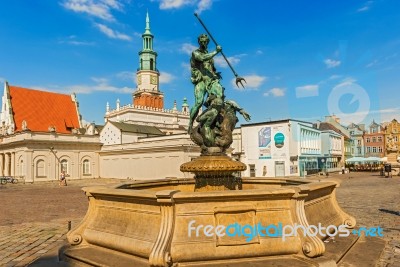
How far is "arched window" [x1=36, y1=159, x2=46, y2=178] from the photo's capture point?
136 feet

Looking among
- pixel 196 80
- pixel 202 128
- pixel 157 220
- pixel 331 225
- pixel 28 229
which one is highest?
pixel 196 80

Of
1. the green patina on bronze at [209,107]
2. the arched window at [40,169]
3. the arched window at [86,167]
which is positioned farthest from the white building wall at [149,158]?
the green patina on bronze at [209,107]

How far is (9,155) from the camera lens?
150ft

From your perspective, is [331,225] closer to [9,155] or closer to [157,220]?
[157,220]

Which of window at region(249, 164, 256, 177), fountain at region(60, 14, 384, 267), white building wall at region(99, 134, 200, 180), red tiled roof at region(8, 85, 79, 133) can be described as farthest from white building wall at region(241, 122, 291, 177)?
fountain at region(60, 14, 384, 267)

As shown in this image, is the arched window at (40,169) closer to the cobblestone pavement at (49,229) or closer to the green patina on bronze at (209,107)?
the cobblestone pavement at (49,229)

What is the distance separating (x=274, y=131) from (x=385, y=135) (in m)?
44.5

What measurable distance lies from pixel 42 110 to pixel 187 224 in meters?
54.0

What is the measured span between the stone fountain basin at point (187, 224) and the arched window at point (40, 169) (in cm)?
4060

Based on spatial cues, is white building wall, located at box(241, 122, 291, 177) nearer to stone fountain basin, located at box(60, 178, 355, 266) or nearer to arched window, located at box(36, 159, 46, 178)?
arched window, located at box(36, 159, 46, 178)

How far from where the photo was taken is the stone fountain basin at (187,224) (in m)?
4.68

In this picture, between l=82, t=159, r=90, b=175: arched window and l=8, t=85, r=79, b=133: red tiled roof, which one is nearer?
l=82, t=159, r=90, b=175: arched window

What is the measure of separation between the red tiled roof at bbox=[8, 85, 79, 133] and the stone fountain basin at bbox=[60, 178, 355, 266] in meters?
49.3

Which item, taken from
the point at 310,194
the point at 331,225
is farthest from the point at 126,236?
the point at 331,225
